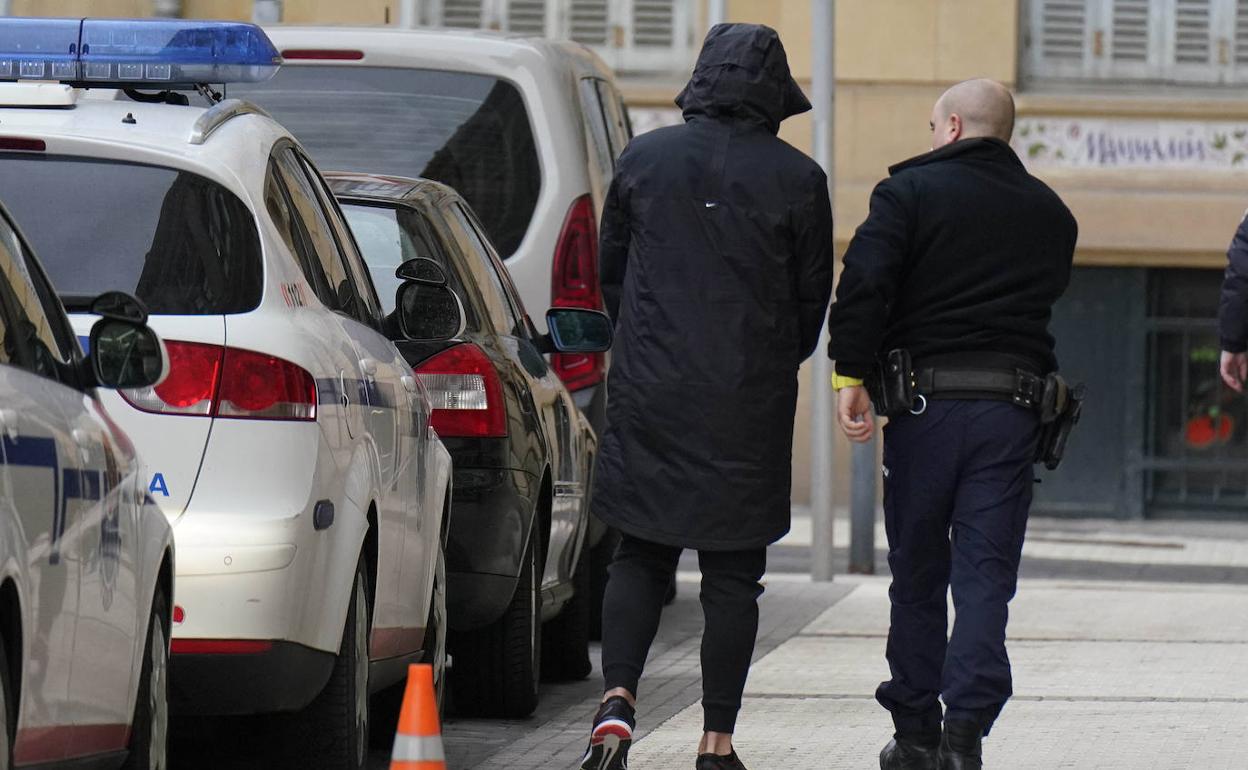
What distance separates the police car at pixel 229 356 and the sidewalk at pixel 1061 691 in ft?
4.29

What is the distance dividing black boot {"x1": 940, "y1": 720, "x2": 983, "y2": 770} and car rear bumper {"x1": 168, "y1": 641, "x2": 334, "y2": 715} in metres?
1.55

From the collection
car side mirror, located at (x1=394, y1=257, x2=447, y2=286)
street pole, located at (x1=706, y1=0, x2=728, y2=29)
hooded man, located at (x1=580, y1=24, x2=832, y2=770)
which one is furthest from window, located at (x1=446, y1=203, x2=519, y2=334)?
street pole, located at (x1=706, y1=0, x2=728, y2=29)

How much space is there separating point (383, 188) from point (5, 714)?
429cm

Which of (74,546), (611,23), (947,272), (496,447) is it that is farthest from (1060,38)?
(74,546)

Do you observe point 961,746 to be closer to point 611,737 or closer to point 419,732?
point 611,737

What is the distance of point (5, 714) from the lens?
407 cm

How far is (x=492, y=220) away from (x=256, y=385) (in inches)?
178

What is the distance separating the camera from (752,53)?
21.3ft

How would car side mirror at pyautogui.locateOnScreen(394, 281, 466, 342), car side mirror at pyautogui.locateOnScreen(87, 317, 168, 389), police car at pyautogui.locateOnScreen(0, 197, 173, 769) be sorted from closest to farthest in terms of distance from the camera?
police car at pyautogui.locateOnScreen(0, 197, 173, 769)
car side mirror at pyautogui.locateOnScreen(87, 317, 168, 389)
car side mirror at pyautogui.locateOnScreen(394, 281, 466, 342)

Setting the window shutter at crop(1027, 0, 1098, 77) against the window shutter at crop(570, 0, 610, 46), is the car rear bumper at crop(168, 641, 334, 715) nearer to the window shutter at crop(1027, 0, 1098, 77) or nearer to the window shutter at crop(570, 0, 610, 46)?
the window shutter at crop(1027, 0, 1098, 77)

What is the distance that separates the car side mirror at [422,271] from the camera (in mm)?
7164

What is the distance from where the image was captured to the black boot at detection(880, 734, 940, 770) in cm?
656

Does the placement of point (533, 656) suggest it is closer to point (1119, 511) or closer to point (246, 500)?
point (246, 500)

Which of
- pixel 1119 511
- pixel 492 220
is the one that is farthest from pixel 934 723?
pixel 1119 511
